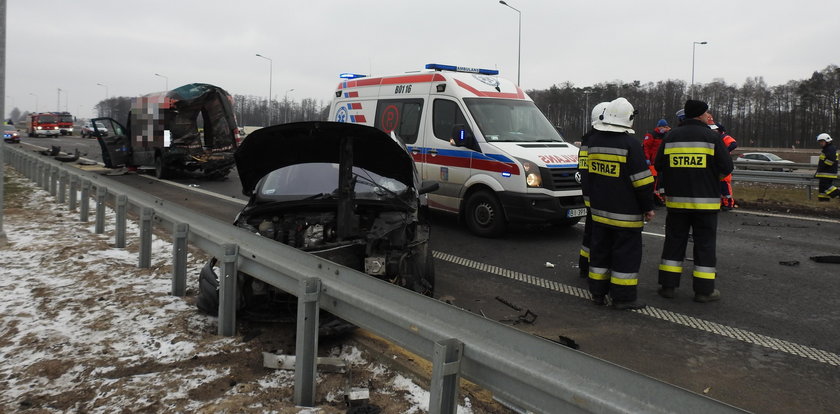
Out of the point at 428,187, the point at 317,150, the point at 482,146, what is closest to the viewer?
the point at 317,150

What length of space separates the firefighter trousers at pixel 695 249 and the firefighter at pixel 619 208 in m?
0.43

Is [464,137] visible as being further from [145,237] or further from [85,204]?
[85,204]

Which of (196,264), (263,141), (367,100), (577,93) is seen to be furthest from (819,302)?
(577,93)

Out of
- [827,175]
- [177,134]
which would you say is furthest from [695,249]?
[177,134]

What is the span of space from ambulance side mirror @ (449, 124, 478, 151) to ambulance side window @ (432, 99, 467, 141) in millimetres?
212

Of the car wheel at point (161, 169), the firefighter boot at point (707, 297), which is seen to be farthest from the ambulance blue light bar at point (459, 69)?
the car wheel at point (161, 169)

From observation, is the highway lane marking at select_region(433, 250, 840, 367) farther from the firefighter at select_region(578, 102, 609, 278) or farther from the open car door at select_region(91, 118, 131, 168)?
the open car door at select_region(91, 118, 131, 168)

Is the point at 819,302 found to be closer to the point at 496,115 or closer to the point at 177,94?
the point at 496,115

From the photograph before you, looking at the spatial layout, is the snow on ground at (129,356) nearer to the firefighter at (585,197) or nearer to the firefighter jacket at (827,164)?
the firefighter at (585,197)

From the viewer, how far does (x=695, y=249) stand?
17.1 ft

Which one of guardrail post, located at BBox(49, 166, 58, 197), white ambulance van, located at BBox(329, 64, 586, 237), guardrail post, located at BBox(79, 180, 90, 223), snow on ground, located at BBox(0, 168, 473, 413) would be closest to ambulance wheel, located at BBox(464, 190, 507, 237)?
white ambulance van, located at BBox(329, 64, 586, 237)

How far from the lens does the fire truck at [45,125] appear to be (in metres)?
50.3

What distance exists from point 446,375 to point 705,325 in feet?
10.7

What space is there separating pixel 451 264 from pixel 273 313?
9.33 ft
